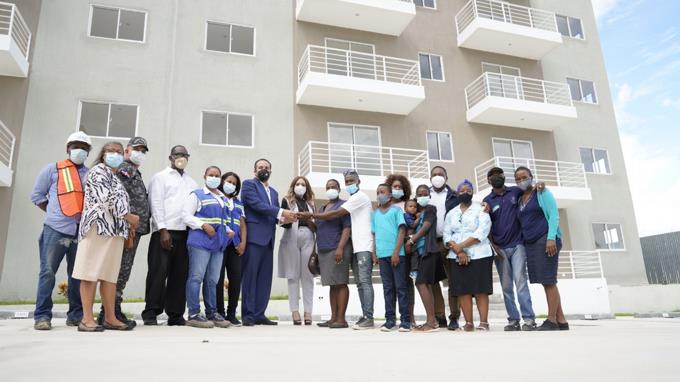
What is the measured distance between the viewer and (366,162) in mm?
14086

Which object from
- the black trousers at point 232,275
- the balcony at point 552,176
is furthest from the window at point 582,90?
the black trousers at point 232,275

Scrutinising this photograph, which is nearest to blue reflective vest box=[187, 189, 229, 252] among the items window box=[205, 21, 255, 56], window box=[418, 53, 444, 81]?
window box=[205, 21, 255, 56]

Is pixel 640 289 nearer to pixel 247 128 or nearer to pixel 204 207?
pixel 247 128

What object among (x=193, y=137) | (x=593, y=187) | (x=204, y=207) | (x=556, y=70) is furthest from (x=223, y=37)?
(x=593, y=187)

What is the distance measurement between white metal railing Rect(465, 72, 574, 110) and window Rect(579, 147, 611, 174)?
1.83 m

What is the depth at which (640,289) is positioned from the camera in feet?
45.1

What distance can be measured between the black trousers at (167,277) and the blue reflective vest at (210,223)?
0.28 m

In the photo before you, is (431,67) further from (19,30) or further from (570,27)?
(19,30)

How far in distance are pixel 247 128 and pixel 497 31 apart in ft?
29.5

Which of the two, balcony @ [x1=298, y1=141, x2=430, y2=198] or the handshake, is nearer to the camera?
the handshake

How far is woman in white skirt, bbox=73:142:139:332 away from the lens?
407 cm

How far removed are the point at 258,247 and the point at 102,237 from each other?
6.26ft

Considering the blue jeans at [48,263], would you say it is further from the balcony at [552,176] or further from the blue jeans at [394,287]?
the balcony at [552,176]

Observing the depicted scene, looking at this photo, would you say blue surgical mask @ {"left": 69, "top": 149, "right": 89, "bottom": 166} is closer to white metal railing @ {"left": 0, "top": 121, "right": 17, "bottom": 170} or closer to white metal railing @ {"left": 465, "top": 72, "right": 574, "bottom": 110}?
white metal railing @ {"left": 0, "top": 121, "right": 17, "bottom": 170}
